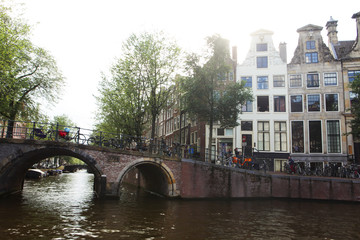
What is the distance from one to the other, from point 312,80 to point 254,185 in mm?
15155

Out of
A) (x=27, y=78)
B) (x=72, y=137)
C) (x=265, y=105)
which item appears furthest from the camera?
(x=265, y=105)

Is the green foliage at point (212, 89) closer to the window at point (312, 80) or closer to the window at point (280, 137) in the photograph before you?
the window at point (280, 137)

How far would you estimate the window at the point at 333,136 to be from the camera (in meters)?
27.2

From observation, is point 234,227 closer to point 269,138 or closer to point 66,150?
point 66,150

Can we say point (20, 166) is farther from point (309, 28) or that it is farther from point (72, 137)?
point (309, 28)

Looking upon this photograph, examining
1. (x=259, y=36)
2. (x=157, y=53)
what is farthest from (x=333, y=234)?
(x=259, y=36)

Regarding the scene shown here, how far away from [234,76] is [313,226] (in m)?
21.6

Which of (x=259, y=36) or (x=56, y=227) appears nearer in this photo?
(x=56, y=227)

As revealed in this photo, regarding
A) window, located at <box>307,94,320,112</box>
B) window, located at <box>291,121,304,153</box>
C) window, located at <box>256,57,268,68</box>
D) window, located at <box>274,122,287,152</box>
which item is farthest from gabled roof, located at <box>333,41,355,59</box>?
window, located at <box>274,122,287,152</box>

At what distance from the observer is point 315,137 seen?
92.0 feet

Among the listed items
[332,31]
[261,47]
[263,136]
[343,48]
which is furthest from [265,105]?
[332,31]

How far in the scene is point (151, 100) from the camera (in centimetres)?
2464

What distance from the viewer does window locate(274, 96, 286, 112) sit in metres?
29.8

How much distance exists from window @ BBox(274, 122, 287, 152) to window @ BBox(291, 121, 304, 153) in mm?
782
